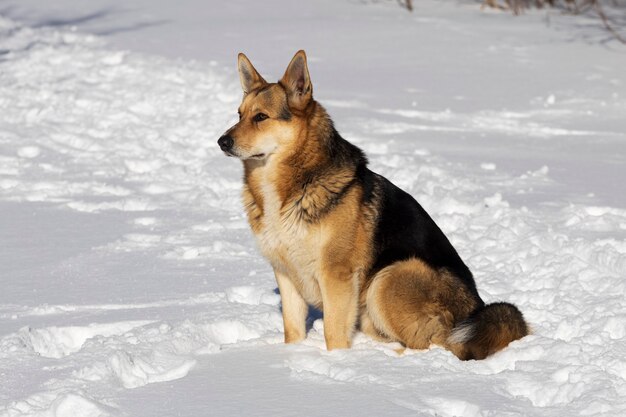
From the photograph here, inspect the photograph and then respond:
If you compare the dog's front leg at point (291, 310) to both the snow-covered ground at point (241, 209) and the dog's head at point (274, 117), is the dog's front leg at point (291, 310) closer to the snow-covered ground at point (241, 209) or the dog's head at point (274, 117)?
the snow-covered ground at point (241, 209)

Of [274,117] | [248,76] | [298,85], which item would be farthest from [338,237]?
[248,76]

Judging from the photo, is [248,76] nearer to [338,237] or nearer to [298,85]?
[298,85]

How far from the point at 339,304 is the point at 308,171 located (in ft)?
2.42

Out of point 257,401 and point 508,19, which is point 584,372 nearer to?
point 257,401

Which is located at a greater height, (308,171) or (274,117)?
(274,117)

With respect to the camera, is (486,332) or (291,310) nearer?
(486,332)

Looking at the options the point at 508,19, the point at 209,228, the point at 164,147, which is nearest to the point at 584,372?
the point at 209,228

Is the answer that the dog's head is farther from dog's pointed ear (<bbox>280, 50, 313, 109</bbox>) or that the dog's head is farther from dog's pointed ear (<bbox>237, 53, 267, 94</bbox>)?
dog's pointed ear (<bbox>237, 53, 267, 94</bbox>)

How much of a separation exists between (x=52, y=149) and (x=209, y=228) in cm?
310

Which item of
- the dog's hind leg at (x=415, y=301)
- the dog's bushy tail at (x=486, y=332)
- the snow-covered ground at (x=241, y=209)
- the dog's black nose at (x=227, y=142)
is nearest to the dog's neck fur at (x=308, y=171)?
the dog's black nose at (x=227, y=142)

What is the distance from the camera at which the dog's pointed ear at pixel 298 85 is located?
16.9 feet

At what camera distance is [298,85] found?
204 inches

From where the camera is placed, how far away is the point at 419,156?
31.7 feet

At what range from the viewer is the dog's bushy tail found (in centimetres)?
484
